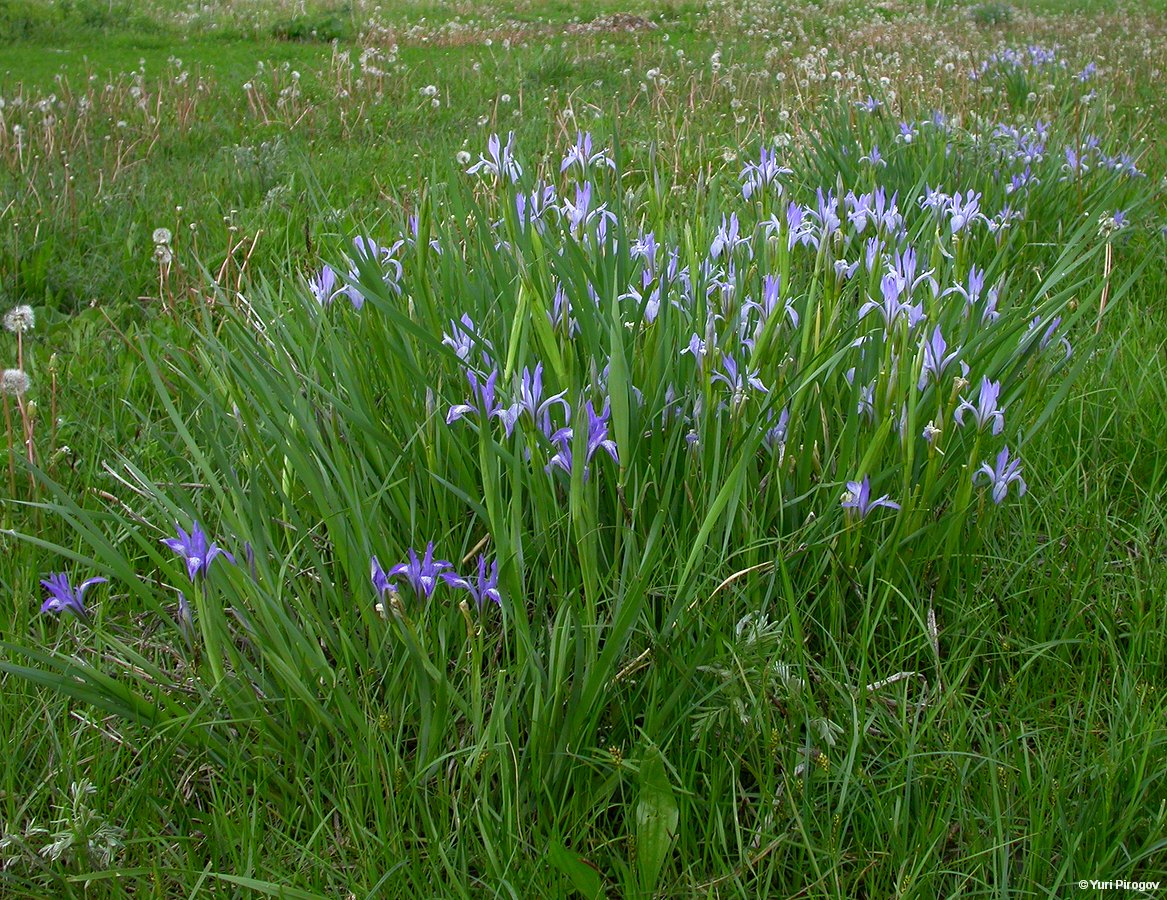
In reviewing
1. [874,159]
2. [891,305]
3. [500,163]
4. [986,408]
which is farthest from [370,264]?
[874,159]

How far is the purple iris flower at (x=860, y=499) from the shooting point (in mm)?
1571

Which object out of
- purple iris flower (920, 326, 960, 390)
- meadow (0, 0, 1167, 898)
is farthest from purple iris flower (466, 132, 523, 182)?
purple iris flower (920, 326, 960, 390)

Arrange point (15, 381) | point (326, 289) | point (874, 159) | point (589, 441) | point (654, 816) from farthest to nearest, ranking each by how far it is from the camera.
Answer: point (874, 159) < point (326, 289) < point (15, 381) < point (589, 441) < point (654, 816)

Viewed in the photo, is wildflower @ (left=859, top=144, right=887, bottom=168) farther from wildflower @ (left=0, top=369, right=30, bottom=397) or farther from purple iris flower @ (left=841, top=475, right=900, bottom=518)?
wildflower @ (left=0, top=369, right=30, bottom=397)

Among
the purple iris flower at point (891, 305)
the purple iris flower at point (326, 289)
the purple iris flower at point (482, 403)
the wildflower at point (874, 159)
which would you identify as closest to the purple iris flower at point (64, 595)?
the purple iris flower at point (482, 403)

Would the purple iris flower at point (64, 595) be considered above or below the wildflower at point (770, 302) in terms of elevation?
below

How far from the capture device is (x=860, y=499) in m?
1.59

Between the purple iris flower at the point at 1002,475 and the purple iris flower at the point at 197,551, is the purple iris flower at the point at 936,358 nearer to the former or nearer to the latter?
the purple iris flower at the point at 1002,475

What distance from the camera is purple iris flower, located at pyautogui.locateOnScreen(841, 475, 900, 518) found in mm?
1571

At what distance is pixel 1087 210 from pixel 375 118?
432 cm

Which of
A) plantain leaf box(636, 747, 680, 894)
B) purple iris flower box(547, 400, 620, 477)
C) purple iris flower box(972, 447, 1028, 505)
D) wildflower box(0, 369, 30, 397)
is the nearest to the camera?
plantain leaf box(636, 747, 680, 894)

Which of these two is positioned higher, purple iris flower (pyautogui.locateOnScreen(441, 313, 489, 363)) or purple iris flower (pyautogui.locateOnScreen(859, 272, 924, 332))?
purple iris flower (pyautogui.locateOnScreen(859, 272, 924, 332))

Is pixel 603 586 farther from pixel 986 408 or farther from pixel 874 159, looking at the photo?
pixel 874 159

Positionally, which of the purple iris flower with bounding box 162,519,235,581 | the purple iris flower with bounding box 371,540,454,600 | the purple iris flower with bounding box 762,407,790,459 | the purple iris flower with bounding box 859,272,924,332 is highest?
the purple iris flower with bounding box 859,272,924,332
